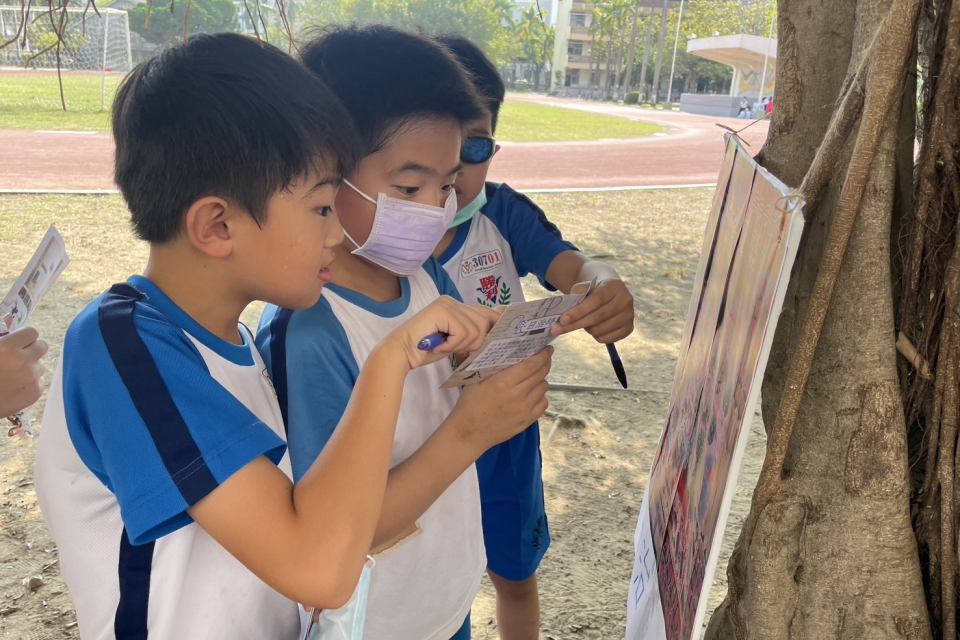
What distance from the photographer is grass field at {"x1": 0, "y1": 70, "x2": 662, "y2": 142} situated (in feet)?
48.4

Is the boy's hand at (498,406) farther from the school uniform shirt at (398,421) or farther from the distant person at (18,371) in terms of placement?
the distant person at (18,371)

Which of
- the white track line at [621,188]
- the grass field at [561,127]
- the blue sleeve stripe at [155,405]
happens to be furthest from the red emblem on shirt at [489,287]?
the grass field at [561,127]

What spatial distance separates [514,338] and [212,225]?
0.49m

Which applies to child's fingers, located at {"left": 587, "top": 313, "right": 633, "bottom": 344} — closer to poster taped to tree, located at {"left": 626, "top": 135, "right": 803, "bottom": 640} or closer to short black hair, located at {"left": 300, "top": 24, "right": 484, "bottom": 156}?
poster taped to tree, located at {"left": 626, "top": 135, "right": 803, "bottom": 640}

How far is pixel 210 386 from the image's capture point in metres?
1.03

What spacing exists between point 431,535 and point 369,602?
0.54 feet

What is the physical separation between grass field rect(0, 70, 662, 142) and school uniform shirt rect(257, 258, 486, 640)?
1215 centimetres

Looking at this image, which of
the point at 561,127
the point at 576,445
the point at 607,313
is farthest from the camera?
the point at 561,127

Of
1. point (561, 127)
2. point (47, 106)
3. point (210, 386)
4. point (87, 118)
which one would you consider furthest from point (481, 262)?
point (561, 127)

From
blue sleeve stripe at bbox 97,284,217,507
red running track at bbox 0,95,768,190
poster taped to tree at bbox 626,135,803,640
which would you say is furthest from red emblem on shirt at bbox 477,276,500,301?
red running track at bbox 0,95,768,190

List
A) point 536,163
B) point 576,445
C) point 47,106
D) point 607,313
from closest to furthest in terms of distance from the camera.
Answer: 1. point 607,313
2. point 576,445
3. point 536,163
4. point 47,106

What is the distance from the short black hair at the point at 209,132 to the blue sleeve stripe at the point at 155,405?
186 mm

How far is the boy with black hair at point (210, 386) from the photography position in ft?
3.25

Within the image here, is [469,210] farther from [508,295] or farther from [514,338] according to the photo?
[514,338]
